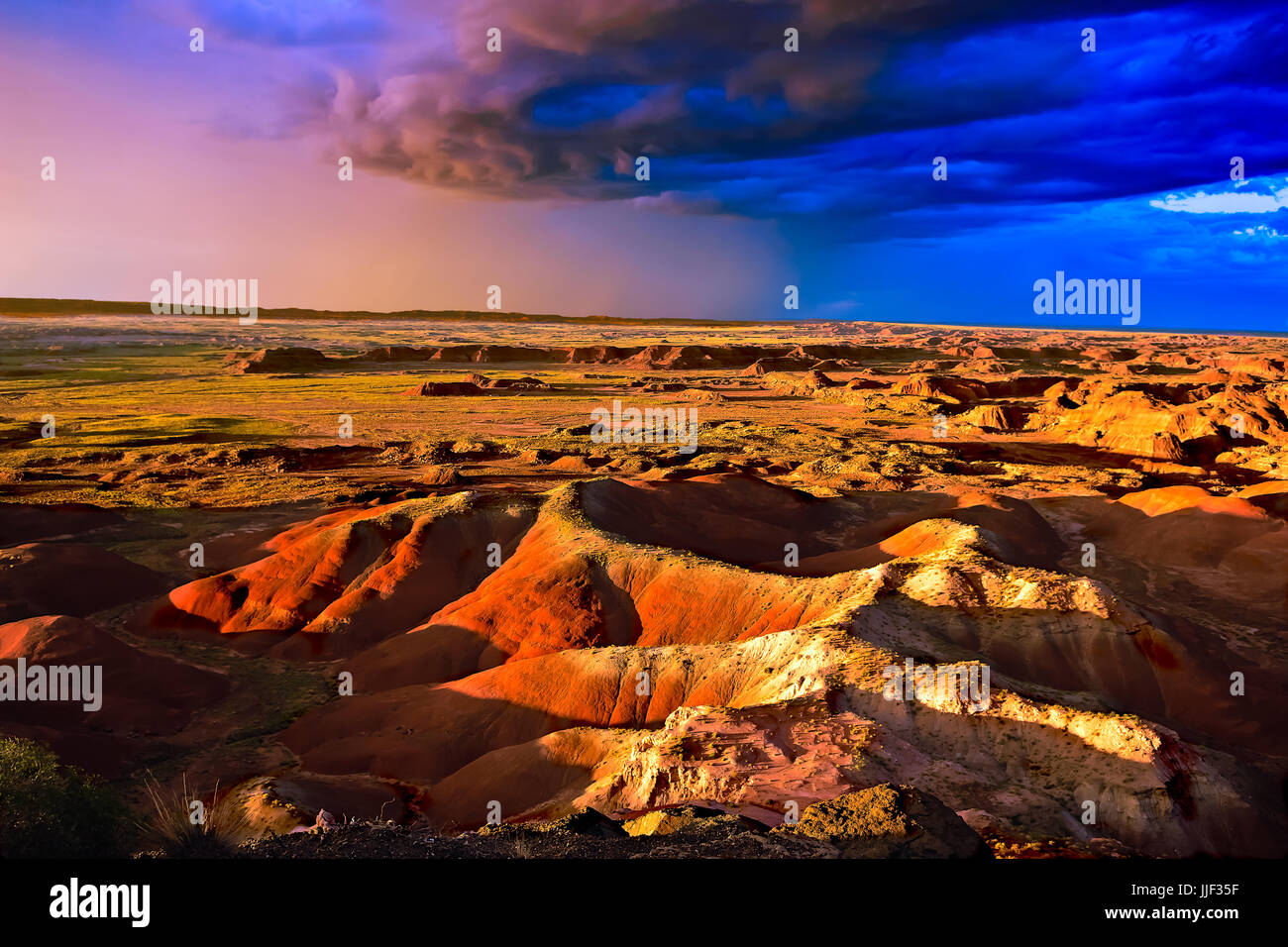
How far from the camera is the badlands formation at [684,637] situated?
1364cm

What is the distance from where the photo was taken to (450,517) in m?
31.4

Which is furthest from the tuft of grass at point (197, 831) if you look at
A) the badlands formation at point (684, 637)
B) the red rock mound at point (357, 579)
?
the red rock mound at point (357, 579)

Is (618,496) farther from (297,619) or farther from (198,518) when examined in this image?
(198,518)

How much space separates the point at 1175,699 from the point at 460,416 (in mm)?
66436

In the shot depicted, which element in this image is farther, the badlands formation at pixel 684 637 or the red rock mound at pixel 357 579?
the red rock mound at pixel 357 579

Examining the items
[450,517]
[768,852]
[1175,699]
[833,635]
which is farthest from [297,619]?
[1175,699]

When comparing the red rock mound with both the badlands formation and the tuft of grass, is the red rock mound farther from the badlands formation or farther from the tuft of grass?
the tuft of grass

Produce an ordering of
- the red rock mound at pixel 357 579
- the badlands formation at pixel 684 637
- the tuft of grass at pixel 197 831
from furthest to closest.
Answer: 1. the red rock mound at pixel 357 579
2. the badlands formation at pixel 684 637
3. the tuft of grass at pixel 197 831

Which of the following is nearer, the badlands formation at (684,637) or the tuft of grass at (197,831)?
the tuft of grass at (197,831)

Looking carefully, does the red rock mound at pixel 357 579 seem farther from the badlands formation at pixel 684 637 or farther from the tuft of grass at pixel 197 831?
the tuft of grass at pixel 197 831

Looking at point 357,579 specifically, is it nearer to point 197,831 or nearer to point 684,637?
point 684,637

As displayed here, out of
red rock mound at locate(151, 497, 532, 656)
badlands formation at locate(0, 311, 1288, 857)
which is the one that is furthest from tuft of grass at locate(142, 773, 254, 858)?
red rock mound at locate(151, 497, 532, 656)

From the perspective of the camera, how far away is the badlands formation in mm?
13641

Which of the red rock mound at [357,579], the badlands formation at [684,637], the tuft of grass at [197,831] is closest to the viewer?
the tuft of grass at [197,831]
